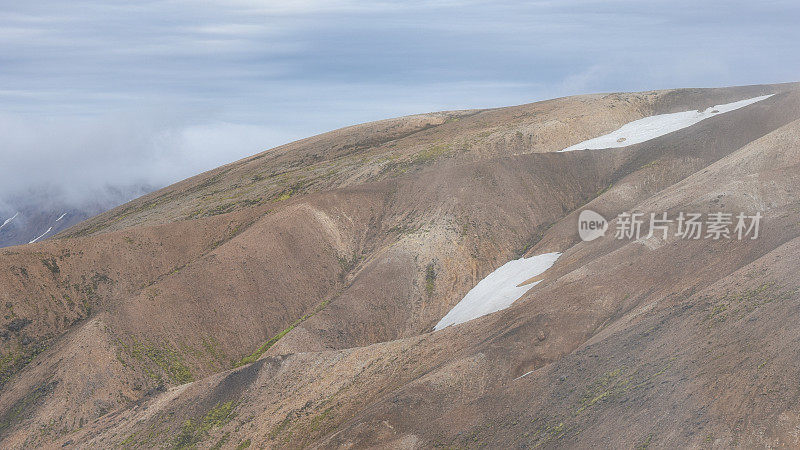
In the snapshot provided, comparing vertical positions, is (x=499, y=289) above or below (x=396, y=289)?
below

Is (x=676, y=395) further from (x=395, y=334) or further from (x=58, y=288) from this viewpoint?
(x=58, y=288)

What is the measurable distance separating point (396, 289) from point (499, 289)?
27.6 ft

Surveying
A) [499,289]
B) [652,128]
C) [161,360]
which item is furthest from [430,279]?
[652,128]

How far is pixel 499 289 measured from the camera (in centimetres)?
4547

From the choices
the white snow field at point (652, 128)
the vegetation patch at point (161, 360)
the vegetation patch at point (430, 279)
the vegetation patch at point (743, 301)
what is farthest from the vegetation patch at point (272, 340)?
the white snow field at point (652, 128)

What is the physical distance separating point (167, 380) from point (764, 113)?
57.5 metres

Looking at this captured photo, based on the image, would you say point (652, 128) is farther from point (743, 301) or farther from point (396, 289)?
point (743, 301)

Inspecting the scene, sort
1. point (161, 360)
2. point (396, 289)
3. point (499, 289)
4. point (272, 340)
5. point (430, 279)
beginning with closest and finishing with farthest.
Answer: point (161, 360) → point (272, 340) → point (499, 289) → point (396, 289) → point (430, 279)

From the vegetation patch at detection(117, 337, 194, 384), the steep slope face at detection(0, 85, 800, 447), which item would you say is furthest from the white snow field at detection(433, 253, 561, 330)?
the vegetation patch at detection(117, 337, 194, 384)

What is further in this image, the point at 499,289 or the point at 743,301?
the point at 499,289

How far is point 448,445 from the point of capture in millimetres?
24031

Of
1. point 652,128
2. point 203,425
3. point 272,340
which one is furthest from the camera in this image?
point 652,128

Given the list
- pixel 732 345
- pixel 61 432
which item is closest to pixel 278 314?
pixel 61 432

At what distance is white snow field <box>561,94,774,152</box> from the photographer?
62.4 metres
